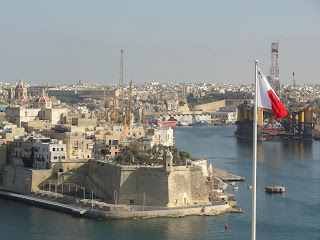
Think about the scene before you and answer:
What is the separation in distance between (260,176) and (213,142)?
14.1 m

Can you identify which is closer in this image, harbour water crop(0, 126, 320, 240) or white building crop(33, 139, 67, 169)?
harbour water crop(0, 126, 320, 240)

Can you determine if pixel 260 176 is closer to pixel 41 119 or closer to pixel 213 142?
pixel 41 119

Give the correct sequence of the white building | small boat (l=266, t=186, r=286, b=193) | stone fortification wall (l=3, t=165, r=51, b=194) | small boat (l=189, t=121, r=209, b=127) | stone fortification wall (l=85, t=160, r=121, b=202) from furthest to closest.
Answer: small boat (l=189, t=121, r=209, b=127), small boat (l=266, t=186, r=286, b=193), the white building, stone fortification wall (l=3, t=165, r=51, b=194), stone fortification wall (l=85, t=160, r=121, b=202)

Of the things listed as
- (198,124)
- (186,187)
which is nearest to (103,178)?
(186,187)

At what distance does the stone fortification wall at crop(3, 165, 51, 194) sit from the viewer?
18891mm

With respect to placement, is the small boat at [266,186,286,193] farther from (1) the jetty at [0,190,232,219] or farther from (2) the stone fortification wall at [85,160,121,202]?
(2) the stone fortification wall at [85,160,121,202]

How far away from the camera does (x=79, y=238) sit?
1483 cm

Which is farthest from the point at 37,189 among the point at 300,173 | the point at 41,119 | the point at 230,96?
the point at 230,96

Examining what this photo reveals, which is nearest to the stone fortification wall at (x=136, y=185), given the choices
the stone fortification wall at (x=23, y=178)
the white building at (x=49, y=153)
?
the white building at (x=49, y=153)

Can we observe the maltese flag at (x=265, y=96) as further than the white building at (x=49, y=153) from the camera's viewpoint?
No

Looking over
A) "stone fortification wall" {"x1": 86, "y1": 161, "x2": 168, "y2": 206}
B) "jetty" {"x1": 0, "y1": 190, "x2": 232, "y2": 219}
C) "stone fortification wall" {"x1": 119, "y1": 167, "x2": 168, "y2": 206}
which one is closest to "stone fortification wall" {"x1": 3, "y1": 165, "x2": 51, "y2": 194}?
"jetty" {"x1": 0, "y1": 190, "x2": 232, "y2": 219}

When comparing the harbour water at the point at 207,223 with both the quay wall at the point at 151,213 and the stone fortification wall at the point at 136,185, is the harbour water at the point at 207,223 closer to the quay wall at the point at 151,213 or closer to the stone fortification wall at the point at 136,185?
the quay wall at the point at 151,213

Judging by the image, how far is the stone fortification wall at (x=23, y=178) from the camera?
18891 millimetres

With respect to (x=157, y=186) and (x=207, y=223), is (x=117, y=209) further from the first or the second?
(x=207, y=223)
